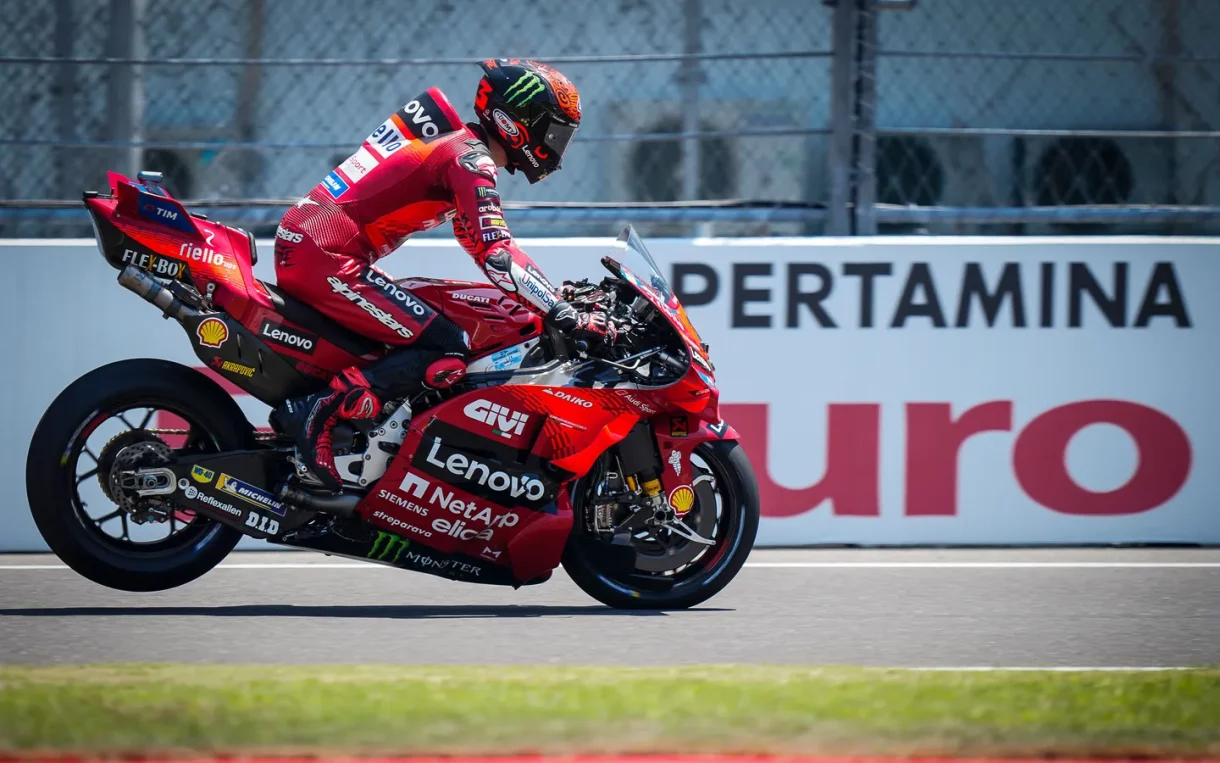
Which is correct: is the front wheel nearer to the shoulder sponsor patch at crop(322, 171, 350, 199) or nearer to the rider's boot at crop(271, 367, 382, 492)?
the rider's boot at crop(271, 367, 382, 492)

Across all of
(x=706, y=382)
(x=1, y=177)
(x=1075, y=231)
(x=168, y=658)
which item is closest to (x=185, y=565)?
(x=168, y=658)

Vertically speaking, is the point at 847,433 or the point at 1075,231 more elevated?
the point at 1075,231

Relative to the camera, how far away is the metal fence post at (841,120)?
810 centimetres

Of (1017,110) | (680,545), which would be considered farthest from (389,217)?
(1017,110)

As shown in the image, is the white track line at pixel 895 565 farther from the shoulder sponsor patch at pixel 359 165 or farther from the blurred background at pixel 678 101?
the shoulder sponsor patch at pixel 359 165

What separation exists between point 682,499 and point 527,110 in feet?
4.98

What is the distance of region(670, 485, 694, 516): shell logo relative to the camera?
6141 millimetres

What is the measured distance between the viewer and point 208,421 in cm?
594

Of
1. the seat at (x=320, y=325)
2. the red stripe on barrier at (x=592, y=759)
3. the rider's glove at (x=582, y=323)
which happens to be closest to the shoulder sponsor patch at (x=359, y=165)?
the seat at (x=320, y=325)

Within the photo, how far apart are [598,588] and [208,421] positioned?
152cm

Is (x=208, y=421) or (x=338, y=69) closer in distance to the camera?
(x=208, y=421)

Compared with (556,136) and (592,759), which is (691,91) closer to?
(556,136)

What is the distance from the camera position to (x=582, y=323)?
5871mm

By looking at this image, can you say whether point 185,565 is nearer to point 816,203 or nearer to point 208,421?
point 208,421
